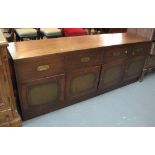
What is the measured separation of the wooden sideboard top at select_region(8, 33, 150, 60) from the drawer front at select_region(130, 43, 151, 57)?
0.20ft

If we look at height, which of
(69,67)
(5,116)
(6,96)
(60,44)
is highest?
(60,44)

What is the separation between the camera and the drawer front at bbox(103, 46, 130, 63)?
181 cm

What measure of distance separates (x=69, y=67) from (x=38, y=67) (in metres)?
0.31

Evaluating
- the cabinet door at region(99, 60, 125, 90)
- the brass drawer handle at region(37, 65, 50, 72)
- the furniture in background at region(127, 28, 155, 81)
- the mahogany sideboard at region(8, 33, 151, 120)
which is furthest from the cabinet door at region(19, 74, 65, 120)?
the furniture in background at region(127, 28, 155, 81)

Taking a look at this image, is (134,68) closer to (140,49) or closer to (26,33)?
(140,49)

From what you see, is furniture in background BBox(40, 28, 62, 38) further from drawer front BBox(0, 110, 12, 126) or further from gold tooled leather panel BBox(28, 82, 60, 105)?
drawer front BBox(0, 110, 12, 126)

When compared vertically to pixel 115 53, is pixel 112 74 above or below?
below

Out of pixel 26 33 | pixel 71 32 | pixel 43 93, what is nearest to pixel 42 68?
pixel 43 93

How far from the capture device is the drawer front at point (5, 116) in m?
1.43

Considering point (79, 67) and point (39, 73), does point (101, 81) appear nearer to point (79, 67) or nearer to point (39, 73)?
point (79, 67)

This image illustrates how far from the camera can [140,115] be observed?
183 cm

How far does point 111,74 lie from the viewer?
2.04 m
